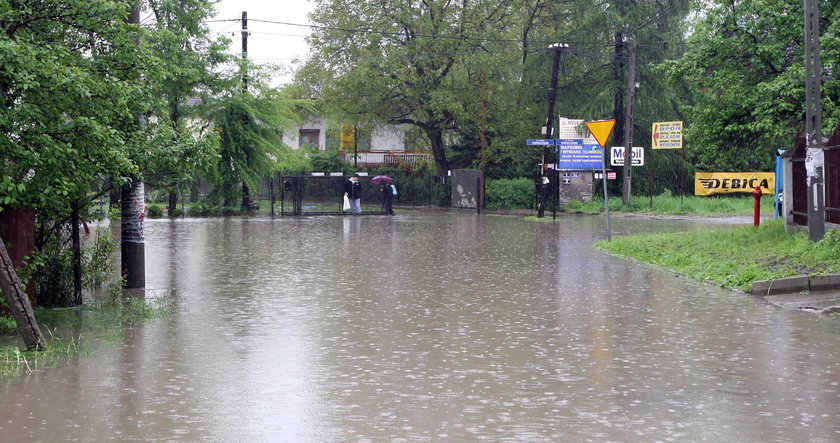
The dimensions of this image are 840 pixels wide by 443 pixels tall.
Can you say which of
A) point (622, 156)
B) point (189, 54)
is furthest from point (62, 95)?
point (622, 156)

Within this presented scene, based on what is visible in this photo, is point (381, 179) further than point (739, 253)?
Yes

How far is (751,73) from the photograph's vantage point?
22.0 m

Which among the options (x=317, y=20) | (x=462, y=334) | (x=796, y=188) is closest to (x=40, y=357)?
(x=462, y=334)

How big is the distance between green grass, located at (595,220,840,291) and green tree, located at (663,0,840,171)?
2.16 meters

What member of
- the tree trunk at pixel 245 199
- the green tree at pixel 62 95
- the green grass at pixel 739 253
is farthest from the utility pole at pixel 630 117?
the green tree at pixel 62 95

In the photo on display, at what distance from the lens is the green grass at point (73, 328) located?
897 cm

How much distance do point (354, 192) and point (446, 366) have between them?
3611cm

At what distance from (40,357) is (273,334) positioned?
2496mm

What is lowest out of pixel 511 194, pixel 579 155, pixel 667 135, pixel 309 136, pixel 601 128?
pixel 511 194

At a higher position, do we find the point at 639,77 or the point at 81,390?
the point at 639,77

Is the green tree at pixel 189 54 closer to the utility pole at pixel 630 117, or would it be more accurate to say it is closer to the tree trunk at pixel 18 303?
the utility pole at pixel 630 117

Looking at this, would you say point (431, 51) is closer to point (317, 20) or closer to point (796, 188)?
point (317, 20)

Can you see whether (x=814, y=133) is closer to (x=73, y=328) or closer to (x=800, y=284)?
(x=800, y=284)

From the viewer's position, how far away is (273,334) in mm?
10766
